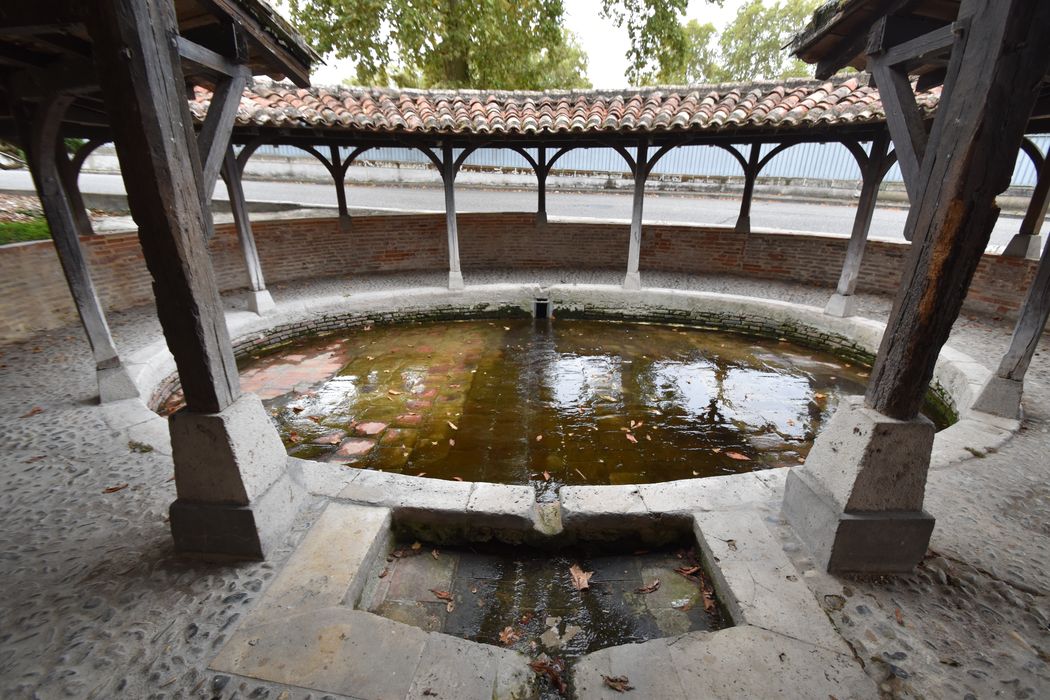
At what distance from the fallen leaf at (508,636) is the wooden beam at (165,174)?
1842 mm

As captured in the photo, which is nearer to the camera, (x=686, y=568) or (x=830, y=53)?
(x=686, y=568)

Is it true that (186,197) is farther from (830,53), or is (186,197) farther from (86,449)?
(830,53)

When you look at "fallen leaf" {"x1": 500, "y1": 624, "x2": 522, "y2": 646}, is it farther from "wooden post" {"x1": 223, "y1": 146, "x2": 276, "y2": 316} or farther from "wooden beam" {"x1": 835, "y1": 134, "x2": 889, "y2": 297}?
"wooden beam" {"x1": 835, "y1": 134, "x2": 889, "y2": 297}

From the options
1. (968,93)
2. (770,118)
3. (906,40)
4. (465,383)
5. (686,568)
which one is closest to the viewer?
(968,93)

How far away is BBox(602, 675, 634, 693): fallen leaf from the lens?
6.01 feet

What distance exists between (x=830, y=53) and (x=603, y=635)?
4.35 m

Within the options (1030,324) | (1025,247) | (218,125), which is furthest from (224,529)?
(1025,247)

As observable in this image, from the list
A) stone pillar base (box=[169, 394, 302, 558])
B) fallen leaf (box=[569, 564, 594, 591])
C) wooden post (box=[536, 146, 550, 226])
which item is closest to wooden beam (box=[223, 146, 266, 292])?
wooden post (box=[536, 146, 550, 226])

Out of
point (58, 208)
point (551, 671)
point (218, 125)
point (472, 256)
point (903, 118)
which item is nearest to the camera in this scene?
point (551, 671)

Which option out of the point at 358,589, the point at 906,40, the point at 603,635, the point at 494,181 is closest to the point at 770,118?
the point at 906,40

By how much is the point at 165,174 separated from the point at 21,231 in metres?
7.02

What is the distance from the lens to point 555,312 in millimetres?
8320

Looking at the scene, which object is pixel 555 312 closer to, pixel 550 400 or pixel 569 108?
pixel 550 400

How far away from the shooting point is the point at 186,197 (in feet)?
6.55
